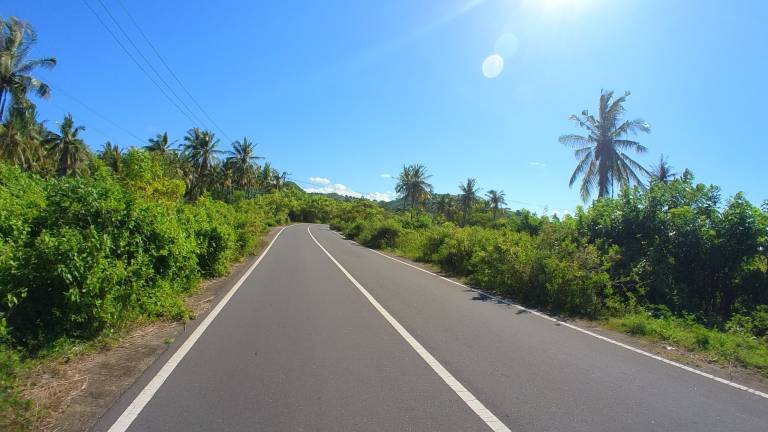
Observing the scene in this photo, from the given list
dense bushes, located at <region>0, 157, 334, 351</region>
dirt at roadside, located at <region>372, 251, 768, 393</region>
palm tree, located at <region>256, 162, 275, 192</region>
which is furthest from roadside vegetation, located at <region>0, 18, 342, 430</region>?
palm tree, located at <region>256, 162, 275, 192</region>

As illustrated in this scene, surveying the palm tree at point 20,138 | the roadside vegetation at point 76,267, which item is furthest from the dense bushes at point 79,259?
the palm tree at point 20,138

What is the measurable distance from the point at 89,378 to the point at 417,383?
350 cm

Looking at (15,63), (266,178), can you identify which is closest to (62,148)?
(15,63)

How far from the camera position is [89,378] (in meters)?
4.48

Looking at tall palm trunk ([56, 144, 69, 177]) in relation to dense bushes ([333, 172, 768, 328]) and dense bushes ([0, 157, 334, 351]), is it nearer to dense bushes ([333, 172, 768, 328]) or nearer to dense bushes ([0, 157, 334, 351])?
dense bushes ([0, 157, 334, 351])

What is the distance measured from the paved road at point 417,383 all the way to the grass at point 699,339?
122cm

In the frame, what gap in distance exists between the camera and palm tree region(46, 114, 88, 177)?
49125 millimetres

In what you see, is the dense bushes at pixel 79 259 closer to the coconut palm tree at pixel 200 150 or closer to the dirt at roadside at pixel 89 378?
the dirt at roadside at pixel 89 378

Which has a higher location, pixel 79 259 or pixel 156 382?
pixel 79 259

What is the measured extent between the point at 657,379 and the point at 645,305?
5.26 metres

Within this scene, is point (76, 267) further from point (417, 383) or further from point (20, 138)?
point (20, 138)

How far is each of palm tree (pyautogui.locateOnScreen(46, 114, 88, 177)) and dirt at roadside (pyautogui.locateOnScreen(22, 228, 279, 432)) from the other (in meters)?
54.0

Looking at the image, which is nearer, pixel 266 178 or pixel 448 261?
pixel 448 261

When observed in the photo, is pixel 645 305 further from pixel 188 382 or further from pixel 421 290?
pixel 188 382
